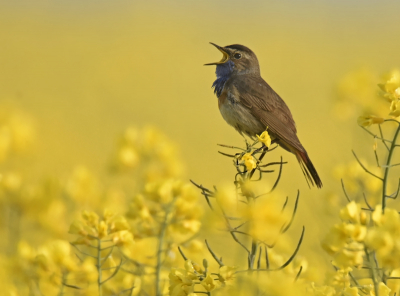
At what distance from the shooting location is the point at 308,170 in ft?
13.6

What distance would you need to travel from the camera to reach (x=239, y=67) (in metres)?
→ 5.38

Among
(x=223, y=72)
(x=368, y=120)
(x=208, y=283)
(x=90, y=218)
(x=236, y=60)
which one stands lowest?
(x=208, y=283)

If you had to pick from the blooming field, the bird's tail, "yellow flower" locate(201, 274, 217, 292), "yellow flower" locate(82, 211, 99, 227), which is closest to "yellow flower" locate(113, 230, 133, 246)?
the blooming field

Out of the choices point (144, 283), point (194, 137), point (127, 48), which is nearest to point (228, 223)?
point (144, 283)

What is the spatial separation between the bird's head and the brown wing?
→ 26 centimetres

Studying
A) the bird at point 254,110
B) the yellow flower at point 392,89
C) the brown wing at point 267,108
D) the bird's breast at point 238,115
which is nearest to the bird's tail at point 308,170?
the bird at point 254,110

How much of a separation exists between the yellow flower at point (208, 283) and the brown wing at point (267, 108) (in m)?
2.42

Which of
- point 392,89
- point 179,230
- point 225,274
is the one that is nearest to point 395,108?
point 392,89

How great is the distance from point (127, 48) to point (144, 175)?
920 inches

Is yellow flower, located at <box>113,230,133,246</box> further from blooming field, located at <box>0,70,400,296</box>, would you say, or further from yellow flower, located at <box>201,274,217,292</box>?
yellow flower, located at <box>201,274,217,292</box>

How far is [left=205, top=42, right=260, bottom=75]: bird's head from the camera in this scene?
17.4ft

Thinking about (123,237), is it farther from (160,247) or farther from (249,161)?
(249,161)

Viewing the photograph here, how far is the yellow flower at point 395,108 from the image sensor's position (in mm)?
2381

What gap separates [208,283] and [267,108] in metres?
2.85
